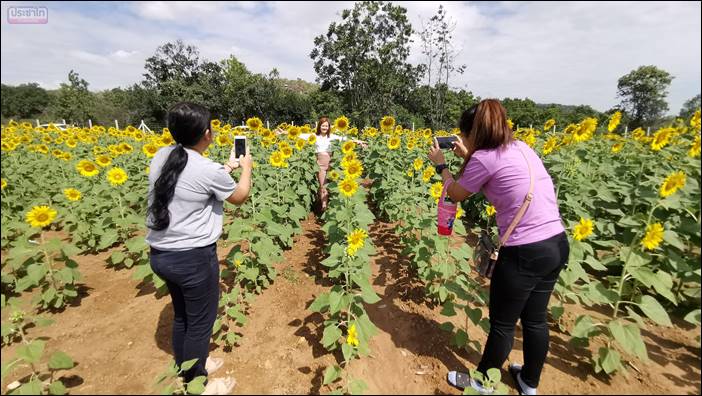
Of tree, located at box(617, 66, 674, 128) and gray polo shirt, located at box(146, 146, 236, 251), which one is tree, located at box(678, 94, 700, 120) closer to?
gray polo shirt, located at box(146, 146, 236, 251)

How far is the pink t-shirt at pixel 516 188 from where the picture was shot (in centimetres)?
209

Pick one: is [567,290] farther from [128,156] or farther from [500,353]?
[128,156]

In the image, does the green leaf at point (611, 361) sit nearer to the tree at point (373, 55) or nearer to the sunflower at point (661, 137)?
the sunflower at point (661, 137)

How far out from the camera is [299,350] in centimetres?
304

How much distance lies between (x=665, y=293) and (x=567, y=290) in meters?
0.66

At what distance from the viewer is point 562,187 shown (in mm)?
4359

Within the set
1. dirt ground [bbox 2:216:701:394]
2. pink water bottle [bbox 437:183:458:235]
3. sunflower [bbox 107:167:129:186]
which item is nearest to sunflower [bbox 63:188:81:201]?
sunflower [bbox 107:167:129:186]

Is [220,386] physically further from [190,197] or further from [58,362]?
[190,197]

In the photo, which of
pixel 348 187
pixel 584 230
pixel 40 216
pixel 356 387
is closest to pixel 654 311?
pixel 584 230

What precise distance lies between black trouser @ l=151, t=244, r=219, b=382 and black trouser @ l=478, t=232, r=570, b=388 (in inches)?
78.2

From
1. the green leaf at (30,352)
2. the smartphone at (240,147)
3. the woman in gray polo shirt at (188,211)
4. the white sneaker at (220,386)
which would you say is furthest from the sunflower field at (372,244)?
the smartphone at (240,147)

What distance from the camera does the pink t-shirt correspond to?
6.84ft

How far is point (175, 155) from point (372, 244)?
2.84 metres

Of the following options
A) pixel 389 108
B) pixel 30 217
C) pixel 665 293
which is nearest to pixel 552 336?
pixel 665 293
